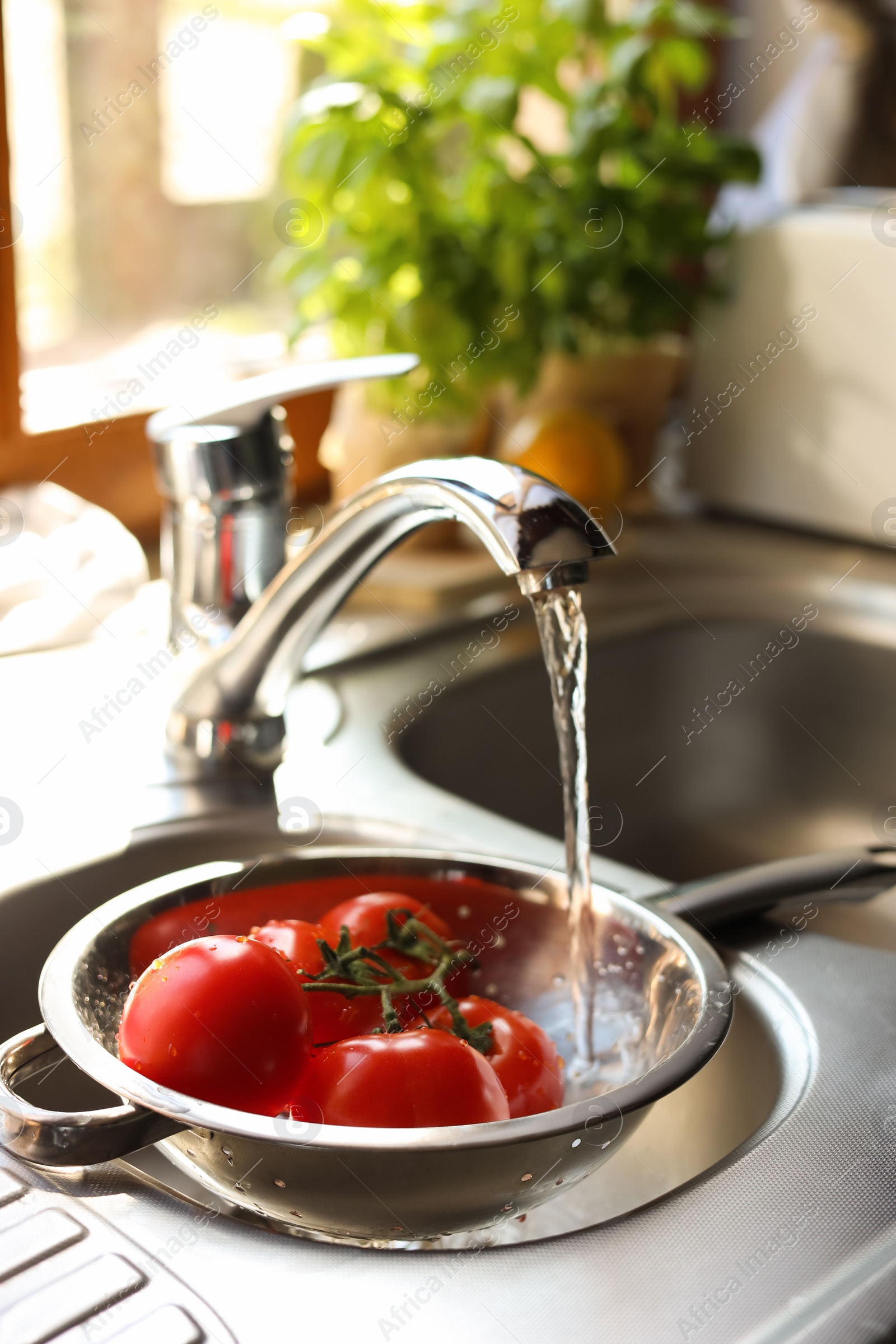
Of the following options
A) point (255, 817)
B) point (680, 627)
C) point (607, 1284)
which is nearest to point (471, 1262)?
point (607, 1284)

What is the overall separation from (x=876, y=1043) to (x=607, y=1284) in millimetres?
181

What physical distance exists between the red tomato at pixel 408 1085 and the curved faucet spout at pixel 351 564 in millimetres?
168

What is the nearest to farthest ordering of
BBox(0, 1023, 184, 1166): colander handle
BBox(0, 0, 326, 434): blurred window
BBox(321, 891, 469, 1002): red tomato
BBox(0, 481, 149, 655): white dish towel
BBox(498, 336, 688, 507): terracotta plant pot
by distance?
BBox(0, 1023, 184, 1166): colander handle → BBox(321, 891, 469, 1002): red tomato → BBox(0, 481, 149, 655): white dish towel → BBox(0, 0, 326, 434): blurred window → BBox(498, 336, 688, 507): terracotta plant pot

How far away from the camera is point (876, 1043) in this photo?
550mm

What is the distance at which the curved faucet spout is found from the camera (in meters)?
0.50

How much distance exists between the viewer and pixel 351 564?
0.68 meters

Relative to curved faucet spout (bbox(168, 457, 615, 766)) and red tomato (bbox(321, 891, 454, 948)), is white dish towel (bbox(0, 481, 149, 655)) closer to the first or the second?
curved faucet spout (bbox(168, 457, 615, 766))

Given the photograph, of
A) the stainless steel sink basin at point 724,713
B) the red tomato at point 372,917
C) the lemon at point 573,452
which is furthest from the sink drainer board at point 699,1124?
the lemon at point 573,452

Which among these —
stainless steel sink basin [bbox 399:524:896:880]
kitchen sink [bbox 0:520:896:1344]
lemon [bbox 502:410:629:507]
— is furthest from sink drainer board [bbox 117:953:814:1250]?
lemon [bbox 502:410:629:507]

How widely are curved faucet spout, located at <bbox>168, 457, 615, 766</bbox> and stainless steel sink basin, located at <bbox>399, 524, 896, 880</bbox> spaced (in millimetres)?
244

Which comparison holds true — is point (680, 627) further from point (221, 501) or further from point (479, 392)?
point (221, 501)

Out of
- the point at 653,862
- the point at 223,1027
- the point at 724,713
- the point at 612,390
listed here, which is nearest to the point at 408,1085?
the point at 223,1027

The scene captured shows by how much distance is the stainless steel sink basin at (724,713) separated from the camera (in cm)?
99

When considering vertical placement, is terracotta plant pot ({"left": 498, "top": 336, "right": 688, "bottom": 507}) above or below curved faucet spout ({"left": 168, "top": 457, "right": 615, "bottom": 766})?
below
